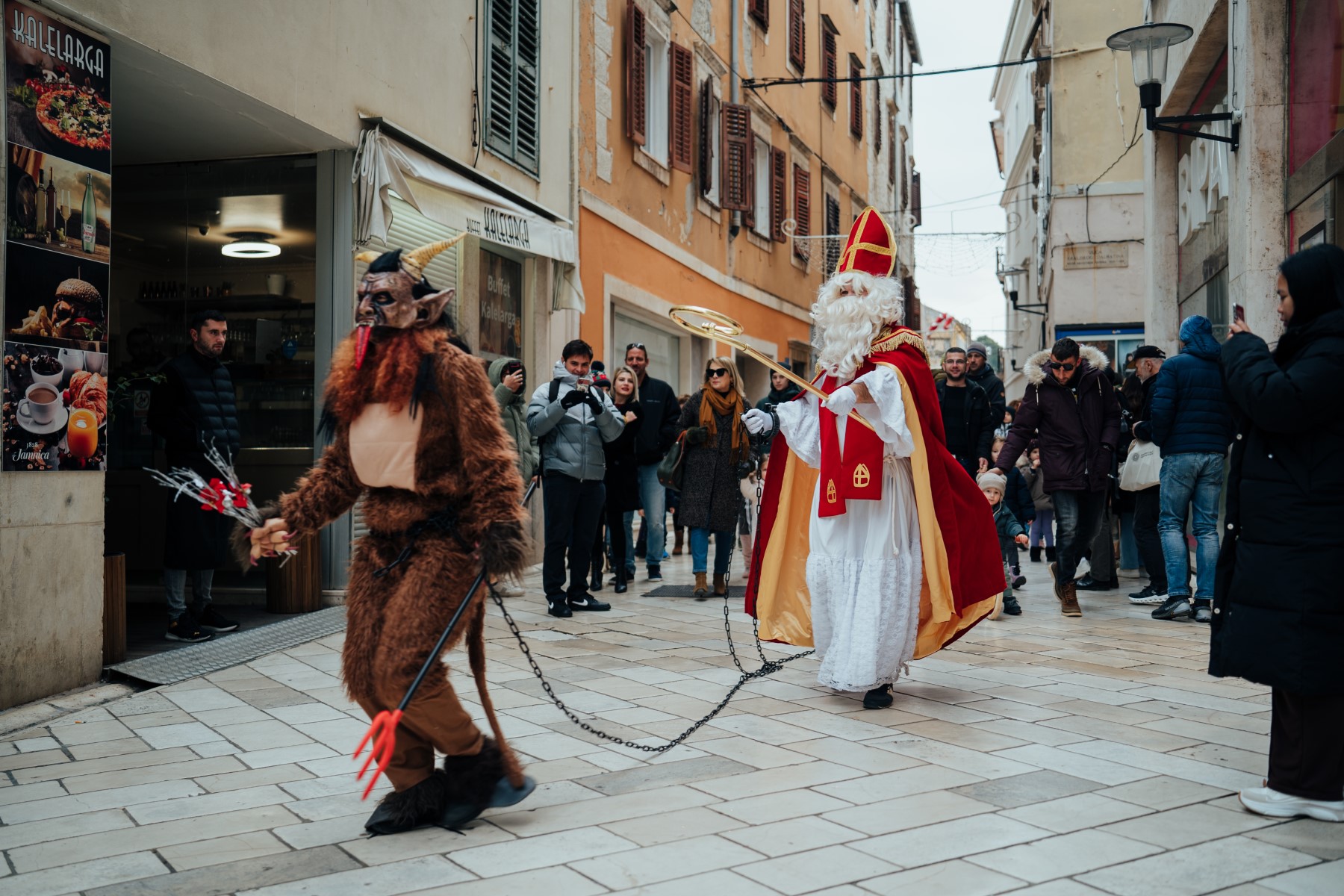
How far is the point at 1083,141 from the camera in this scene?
23.3m

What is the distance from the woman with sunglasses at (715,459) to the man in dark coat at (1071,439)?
6.99ft

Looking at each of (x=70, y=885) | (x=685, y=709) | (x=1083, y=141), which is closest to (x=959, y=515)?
(x=685, y=709)

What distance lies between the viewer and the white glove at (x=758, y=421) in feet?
20.4

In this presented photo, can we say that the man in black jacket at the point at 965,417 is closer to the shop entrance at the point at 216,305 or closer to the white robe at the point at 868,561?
the white robe at the point at 868,561

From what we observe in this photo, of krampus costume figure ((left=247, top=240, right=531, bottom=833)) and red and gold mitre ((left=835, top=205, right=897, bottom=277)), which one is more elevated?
red and gold mitre ((left=835, top=205, right=897, bottom=277))

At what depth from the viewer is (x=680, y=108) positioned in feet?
53.2

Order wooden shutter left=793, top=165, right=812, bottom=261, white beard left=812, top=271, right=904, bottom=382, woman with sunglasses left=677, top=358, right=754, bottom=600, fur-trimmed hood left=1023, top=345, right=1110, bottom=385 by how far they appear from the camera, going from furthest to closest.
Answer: wooden shutter left=793, top=165, right=812, bottom=261 → woman with sunglasses left=677, top=358, right=754, bottom=600 → fur-trimmed hood left=1023, top=345, right=1110, bottom=385 → white beard left=812, top=271, right=904, bottom=382

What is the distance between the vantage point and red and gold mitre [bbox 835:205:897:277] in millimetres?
6031

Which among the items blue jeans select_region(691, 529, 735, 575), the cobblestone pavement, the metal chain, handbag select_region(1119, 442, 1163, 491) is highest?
handbag select_region(1119, 442, 1163, 491)

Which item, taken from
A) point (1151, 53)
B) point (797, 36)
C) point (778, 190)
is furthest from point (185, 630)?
point (797, 36)

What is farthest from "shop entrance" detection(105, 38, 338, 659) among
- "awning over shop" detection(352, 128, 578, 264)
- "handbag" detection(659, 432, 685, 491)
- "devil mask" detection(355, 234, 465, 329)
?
"devil mask" detection(355, 234, 465, 329)

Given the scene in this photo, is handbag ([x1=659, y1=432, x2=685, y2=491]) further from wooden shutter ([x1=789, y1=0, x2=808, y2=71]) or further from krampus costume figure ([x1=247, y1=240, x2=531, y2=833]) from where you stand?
wooden shutter ([x1=789, y1=0, x2=808, y2=71])

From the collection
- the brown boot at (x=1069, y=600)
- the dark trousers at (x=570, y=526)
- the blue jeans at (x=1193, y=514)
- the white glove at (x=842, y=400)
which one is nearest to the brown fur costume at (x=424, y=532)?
the white glove at (x=842, y=400)

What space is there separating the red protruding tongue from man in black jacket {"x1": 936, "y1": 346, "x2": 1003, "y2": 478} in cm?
641
